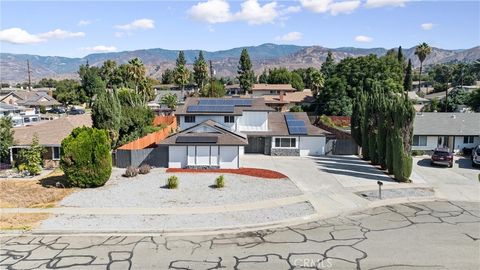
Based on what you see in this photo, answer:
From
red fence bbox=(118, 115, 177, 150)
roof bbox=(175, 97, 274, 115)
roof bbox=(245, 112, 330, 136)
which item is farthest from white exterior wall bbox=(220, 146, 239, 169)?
red fence bbox=(118, 115, 177, 150)

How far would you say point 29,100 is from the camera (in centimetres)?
9231

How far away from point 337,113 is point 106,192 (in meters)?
48.8

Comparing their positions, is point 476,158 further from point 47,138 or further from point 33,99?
point 33,99

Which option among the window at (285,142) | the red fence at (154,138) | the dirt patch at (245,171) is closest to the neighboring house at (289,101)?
the red fence at (154,138)

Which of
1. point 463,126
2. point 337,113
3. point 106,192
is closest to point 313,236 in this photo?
point 106,192

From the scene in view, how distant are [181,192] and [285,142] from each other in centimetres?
1689

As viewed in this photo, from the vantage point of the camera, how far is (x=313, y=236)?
19.6m

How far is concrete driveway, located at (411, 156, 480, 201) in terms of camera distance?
28.2 meters

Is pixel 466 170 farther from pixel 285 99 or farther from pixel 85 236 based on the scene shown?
pixel 285 99

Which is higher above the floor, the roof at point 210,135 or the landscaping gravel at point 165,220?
the roof at point 210,135

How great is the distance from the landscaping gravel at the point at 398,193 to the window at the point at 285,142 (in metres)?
14.1

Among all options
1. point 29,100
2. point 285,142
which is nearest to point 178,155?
point 285,142

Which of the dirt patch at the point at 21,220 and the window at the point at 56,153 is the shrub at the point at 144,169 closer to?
the window at the point at 56,153

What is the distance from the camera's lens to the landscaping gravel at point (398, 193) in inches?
1071
